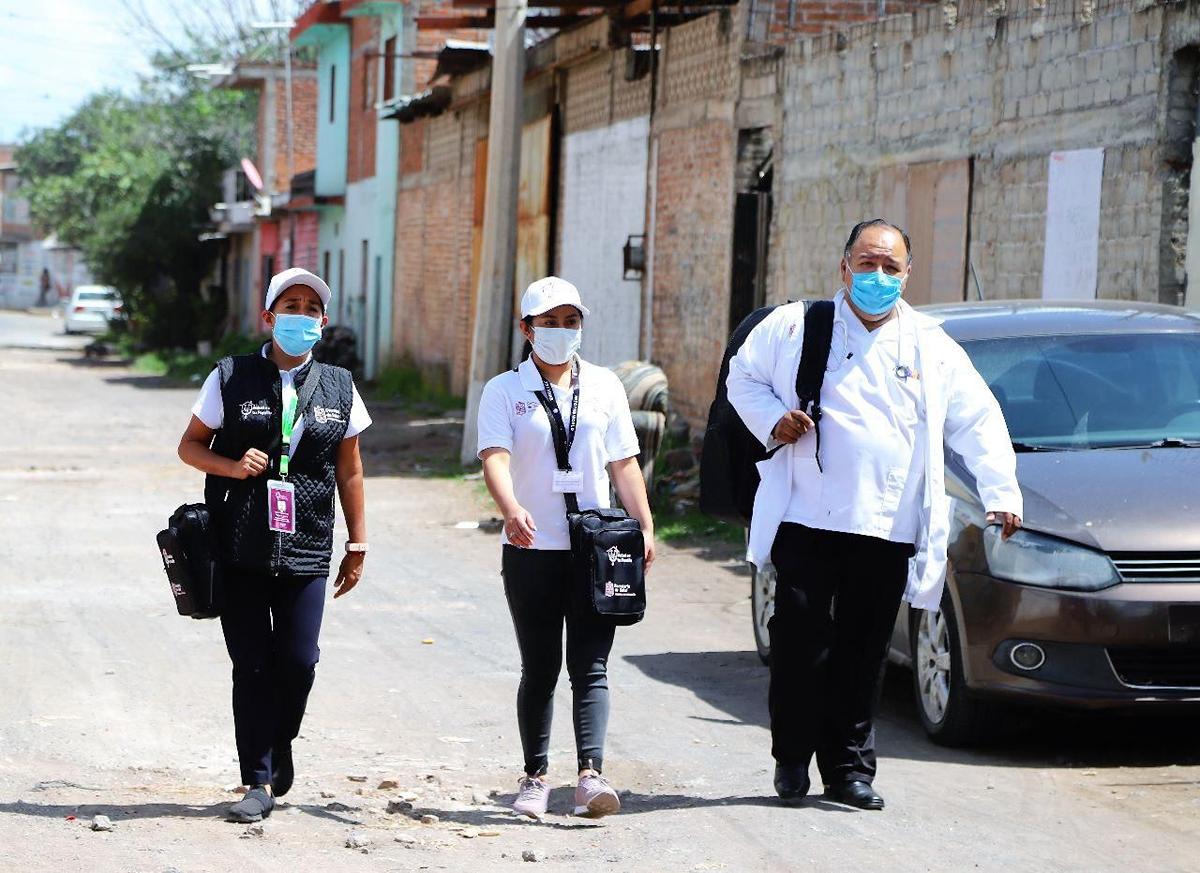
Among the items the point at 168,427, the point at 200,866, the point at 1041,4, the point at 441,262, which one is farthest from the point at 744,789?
the point at 441,262

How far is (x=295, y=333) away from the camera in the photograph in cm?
632

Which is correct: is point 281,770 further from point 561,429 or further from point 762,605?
point 762,605

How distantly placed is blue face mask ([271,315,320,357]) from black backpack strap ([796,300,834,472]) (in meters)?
1.56

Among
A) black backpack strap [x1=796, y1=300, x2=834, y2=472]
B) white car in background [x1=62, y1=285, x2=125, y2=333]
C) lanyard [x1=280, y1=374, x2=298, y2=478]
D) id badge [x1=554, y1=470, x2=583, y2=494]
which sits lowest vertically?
white car in background [x1=62, y1=285, x2=125, y2=333]

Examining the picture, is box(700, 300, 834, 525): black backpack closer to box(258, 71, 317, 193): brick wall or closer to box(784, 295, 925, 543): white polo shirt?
box(784, 295, 925, 543): white polo shirt

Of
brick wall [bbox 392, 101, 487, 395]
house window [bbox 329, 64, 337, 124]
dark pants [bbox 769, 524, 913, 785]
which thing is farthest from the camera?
→ house window [bbox 329, 64, 337, 124]

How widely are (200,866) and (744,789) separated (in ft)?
6.77

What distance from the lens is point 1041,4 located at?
1369 cm

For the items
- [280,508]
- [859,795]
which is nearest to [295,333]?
[280,508]

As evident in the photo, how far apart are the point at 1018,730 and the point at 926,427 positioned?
2113 mm

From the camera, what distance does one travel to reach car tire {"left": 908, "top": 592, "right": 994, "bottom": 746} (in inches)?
296

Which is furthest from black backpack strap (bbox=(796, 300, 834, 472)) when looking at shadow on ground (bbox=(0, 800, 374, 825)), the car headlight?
shadow on ground (bbox=(0, 800, 374, 825))

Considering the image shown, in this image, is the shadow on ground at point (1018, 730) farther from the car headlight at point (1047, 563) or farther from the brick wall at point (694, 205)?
the brick wall at point (694, 205)

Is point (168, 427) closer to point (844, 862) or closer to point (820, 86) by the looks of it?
point (820, 86)
